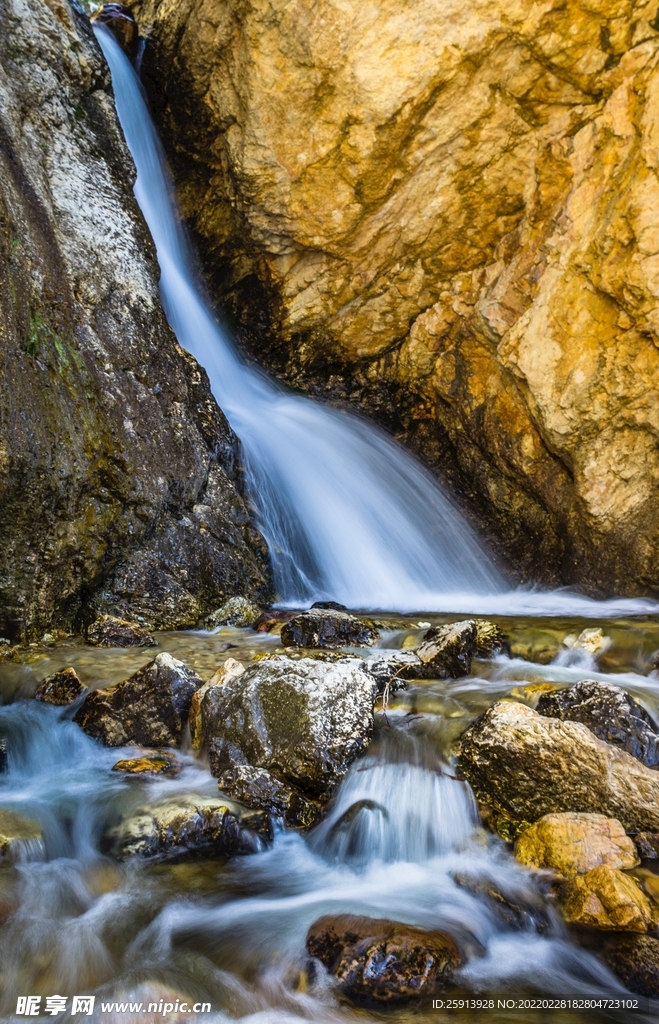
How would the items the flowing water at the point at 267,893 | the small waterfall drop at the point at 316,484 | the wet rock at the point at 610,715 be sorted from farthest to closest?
the small waterfall drop at the point at 316,484
the wet rock at the point at 610,715
the flowing water at the point at 267,893

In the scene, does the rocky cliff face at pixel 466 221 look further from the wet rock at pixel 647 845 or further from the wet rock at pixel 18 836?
the wet rock at pixel 18 836

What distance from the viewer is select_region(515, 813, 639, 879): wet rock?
8.93 ft

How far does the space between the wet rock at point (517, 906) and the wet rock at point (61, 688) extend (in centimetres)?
260

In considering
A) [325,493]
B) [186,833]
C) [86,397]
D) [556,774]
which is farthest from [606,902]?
[325,493]

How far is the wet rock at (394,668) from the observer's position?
4207 millimetres

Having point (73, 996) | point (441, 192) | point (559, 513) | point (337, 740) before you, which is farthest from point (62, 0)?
point (73, 996)

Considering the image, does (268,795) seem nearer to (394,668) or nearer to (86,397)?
(394,668)

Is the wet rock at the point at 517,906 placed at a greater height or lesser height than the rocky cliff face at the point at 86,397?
lesser

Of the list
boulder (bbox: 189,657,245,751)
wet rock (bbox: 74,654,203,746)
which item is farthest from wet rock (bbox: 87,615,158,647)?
boulder (bbox: 189,657,245,751)

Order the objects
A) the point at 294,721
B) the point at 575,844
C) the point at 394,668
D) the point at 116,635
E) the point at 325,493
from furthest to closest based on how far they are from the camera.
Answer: the point at 325,493 < the point at 116,635 < the point at 394,668 < the point at 294,721 < the point at 575,844

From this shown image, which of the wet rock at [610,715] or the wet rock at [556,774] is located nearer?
the wet rock at [556,774]

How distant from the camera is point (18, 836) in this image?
302 centimetres

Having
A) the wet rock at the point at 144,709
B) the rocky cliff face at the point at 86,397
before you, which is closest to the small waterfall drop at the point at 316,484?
the rocky cliff face at the point at 86,397

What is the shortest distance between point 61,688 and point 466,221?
6372mm
